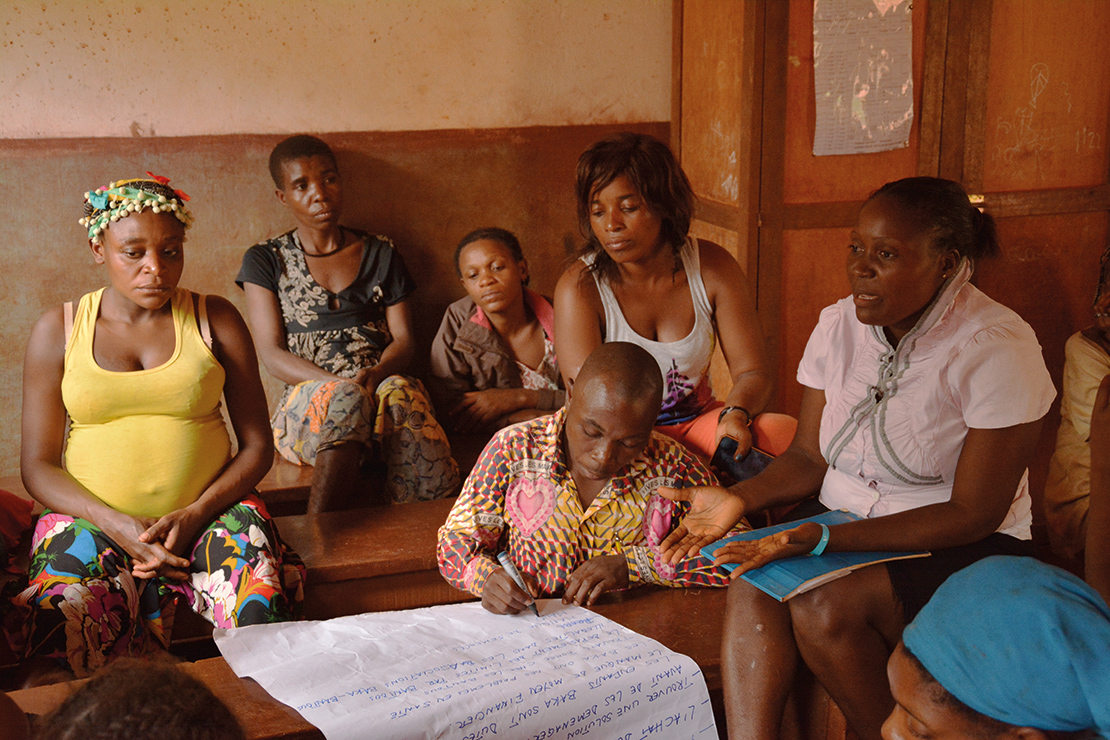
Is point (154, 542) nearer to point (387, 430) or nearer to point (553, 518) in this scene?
point (553, 518)

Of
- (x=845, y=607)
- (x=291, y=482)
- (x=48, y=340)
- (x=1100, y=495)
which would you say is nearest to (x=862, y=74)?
(x=1100, y=495)

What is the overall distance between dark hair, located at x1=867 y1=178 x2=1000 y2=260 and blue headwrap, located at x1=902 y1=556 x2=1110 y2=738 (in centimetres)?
94

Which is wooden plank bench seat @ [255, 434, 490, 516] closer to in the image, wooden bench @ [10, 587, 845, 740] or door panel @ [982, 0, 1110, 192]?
wooden bench @ [10, 587, 845, 740]

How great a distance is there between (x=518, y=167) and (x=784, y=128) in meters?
1.21

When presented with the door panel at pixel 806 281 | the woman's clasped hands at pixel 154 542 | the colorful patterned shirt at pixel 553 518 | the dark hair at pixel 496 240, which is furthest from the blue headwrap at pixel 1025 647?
the door panel at pixel 806 281

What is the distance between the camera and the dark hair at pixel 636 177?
8.82 ft

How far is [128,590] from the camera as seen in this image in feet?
6.98

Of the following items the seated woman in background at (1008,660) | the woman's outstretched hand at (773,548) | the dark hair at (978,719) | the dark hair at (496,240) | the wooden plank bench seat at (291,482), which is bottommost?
the wooden plank bench seat at (291,482)

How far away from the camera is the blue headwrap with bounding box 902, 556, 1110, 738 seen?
3.23 ft

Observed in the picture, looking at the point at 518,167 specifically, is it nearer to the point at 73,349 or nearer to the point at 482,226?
the point at 482,226

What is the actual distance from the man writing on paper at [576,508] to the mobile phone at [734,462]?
0.36 metres

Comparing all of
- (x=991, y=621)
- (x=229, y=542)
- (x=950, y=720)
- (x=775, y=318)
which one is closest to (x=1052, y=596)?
(x=991, y=621)

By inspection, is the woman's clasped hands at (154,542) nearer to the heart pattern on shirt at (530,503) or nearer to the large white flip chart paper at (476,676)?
the large white flip chart paper at (476,676)

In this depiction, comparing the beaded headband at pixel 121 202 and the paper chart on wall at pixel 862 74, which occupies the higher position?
the paper chart on wall at pixel 862 74
